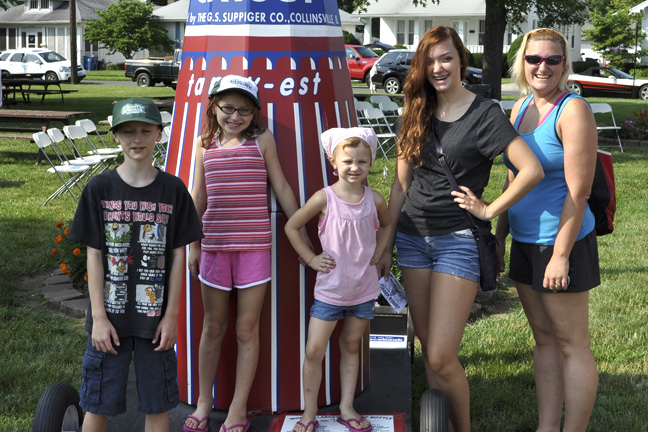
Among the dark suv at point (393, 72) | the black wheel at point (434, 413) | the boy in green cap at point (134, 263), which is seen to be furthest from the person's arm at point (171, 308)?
the dark suv at point (393, 72)

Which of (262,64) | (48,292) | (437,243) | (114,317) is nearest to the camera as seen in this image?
(114,317)

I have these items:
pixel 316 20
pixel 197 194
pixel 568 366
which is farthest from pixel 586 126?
pixel 197 194

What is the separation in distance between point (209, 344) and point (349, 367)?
68 cm

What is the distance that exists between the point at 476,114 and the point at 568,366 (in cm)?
128

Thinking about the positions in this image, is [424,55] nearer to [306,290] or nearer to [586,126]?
[586,126]

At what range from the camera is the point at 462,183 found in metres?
3.58

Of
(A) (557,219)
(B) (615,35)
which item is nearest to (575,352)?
(A) (557,219)

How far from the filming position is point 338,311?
3773 millimetres

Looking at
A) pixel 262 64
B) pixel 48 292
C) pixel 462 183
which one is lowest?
pixel 48 292

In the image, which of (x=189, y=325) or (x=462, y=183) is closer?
(x=462, y=183)

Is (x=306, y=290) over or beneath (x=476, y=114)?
beneath

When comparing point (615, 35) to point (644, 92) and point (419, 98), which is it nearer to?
point (644, 92)

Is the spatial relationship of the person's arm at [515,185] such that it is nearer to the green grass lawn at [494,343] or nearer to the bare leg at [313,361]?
the bare leg at [313,361]

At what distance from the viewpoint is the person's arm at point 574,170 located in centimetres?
347
